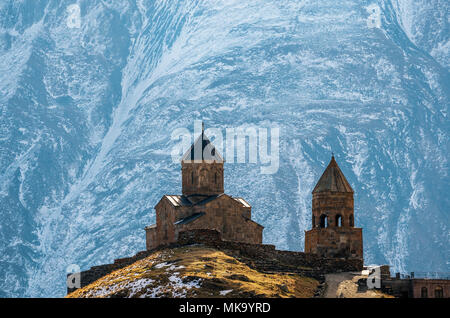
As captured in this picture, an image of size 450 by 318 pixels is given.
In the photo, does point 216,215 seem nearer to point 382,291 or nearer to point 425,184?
point 382,291

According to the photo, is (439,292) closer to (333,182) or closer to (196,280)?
(333,182)

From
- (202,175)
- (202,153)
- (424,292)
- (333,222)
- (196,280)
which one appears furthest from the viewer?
(202,153)

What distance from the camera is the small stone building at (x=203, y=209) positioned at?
8781 cm

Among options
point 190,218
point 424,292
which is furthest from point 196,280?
point 190,218

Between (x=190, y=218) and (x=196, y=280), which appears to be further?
(x=190, y=218)

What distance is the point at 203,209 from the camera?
87.9 m

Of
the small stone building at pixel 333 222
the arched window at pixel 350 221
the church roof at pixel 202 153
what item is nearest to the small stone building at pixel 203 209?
the church roof at pixel 202 153

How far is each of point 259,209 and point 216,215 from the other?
277 feet

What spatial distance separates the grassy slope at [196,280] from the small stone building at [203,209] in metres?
8.98

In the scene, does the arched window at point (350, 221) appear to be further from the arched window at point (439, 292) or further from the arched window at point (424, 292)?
the arched window at point (424, 292)

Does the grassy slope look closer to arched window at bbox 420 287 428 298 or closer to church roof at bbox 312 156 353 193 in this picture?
arched window at bbox 420 287 428 298

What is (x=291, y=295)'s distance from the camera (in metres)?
68.9

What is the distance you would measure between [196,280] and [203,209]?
65.5ft
